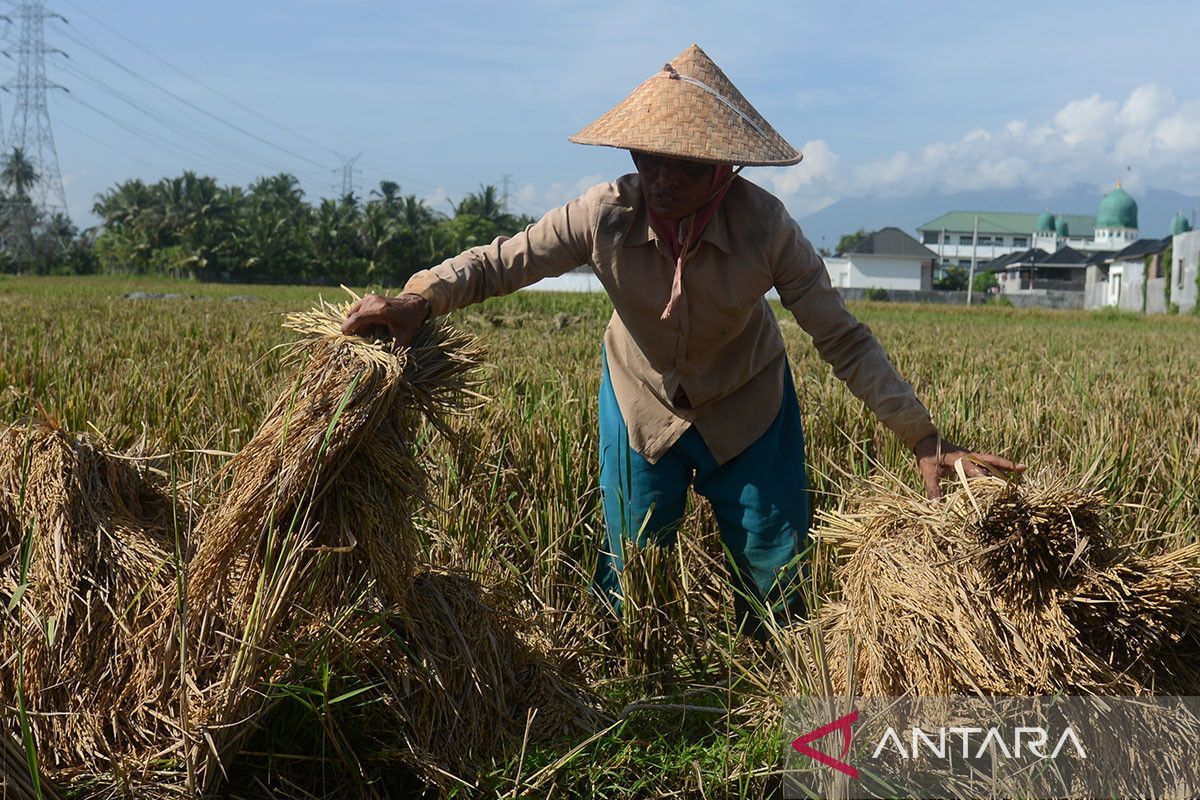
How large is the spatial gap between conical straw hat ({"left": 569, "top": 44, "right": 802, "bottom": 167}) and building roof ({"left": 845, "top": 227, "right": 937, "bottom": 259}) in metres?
64.6

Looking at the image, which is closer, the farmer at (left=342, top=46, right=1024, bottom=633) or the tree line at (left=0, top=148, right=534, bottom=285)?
the farmer at (left=342, top=46, right=1024, bottom=633)

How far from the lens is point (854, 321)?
2471 mm

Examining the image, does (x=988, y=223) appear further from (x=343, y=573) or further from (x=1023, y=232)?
(x=343, y=573)

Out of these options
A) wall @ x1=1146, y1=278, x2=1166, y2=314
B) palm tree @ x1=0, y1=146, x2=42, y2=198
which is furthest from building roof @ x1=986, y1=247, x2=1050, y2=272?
palm tree @ x1=0, y1=146, x2=42, y2=198

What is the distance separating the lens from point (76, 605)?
189 cm

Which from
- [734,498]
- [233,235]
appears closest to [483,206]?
[233,235]

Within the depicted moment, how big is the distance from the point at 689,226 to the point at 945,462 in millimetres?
817

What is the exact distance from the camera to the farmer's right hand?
2.02 m

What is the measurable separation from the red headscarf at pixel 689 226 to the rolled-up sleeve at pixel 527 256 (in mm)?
179

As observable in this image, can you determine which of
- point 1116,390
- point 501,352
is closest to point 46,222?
point 501,352

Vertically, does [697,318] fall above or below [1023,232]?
above

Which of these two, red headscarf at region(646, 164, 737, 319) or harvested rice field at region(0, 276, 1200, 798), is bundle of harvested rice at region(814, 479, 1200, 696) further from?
red headscarf at region(646, 164, 737, 319)

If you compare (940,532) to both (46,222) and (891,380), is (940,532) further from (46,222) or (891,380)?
(46,222)

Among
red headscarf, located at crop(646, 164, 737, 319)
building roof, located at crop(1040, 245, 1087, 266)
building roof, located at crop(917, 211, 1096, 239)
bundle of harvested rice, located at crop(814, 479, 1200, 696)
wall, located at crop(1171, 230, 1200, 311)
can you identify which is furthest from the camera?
building roof, located at crop(917, 211, 1096, 239)
